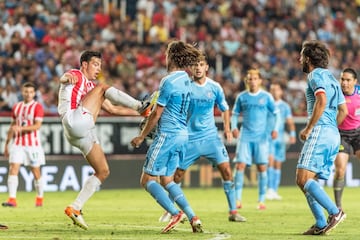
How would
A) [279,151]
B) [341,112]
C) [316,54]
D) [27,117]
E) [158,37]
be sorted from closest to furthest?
1. [316,54]
2. [341,112]
3. [27,117]
4. [279,151]
5. [158,37]

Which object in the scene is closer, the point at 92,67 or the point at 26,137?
the point at 92,67

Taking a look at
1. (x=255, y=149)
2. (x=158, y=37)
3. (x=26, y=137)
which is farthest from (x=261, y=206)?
(x=158, y=37)

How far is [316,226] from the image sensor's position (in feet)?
45.1

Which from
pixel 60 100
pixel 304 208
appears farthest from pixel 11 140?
pixel 60 100

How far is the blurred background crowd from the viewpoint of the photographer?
27.9 metres

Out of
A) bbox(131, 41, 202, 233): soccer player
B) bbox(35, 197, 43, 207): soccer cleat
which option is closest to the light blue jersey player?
bbox(131, 41, 202, 233): soccer player

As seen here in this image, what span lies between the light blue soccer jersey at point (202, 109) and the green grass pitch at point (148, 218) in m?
1.34

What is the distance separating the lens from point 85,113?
46.5ft

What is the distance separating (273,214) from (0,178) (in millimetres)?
8226

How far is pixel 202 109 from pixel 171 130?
2.57 metres

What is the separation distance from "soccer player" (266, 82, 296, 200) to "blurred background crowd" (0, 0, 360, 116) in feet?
6.76

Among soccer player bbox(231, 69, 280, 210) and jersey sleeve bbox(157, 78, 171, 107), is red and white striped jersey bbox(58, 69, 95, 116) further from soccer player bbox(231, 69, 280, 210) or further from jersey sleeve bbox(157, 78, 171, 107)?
soccer player bbox(231, 69, 280, 210)

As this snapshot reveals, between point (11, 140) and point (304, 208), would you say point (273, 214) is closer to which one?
point (304, 208)

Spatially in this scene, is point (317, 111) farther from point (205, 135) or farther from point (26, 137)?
point (26, 137)
